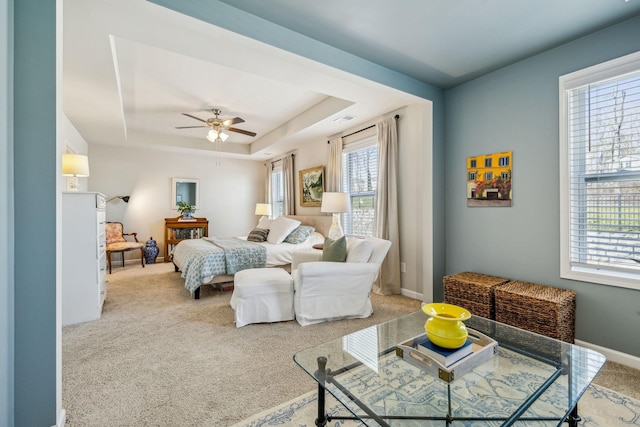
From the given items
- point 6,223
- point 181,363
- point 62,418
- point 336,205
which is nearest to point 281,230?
point 336,205

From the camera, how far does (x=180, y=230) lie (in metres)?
6.45

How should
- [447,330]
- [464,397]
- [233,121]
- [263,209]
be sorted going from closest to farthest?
[464,397], [447,330], [233,121], [263,209]

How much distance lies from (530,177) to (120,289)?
5153 millimetres

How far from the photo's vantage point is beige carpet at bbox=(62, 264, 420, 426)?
5.48 feet

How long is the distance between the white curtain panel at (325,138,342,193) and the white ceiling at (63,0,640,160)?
72 centimetres

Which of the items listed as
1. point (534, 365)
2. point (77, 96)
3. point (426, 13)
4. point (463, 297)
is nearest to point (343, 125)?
point (426, 13)

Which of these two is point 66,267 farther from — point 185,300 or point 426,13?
point 426,13

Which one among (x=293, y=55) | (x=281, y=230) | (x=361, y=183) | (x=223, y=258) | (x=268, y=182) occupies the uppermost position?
(x=293, y=55)

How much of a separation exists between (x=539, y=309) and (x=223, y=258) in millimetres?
3331

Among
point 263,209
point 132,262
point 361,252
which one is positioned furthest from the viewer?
point 263,209

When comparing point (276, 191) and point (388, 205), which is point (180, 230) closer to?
point (276, 191)

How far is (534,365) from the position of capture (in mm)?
1488

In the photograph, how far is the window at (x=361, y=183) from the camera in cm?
439

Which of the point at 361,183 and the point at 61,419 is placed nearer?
the point at 61,419
